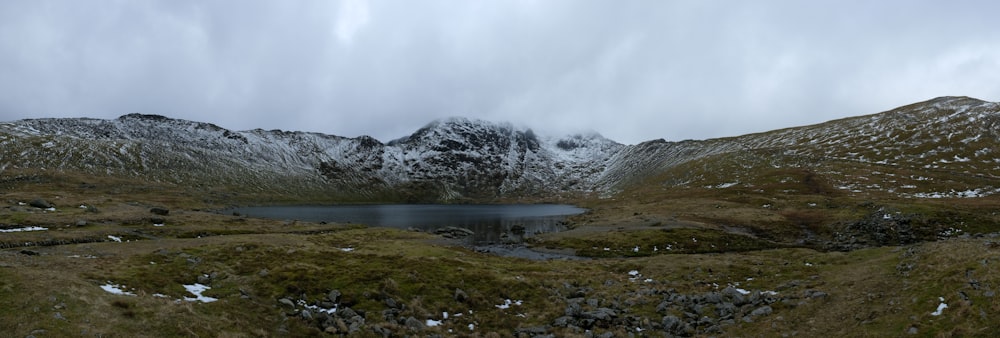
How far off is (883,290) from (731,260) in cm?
2075

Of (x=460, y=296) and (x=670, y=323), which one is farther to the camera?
(x=460, y=296)

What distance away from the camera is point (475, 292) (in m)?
32.0

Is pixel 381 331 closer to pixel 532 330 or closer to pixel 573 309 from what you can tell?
pixel 532 330

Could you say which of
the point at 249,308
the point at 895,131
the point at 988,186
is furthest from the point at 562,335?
the point at 895,131

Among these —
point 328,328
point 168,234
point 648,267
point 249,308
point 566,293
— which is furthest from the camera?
point 168,234

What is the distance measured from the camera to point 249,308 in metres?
25.3

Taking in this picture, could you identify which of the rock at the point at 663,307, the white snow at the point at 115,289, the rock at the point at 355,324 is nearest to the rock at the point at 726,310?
the rock at the point at 663,307

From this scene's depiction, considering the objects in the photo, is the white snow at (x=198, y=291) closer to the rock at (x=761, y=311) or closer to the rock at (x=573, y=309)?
the rock at (x=573, y=309)

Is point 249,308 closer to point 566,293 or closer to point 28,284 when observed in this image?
point 28,284

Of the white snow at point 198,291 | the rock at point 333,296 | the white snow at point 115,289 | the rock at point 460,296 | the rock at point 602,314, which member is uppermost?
the white snow at point 115,289

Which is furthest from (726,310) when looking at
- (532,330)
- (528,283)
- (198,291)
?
(198,291)

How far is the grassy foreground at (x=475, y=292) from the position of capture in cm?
1942

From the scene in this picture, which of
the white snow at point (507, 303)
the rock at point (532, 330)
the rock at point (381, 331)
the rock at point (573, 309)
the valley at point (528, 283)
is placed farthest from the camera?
the white snow at point (507, 303)

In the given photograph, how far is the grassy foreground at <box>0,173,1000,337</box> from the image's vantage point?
63.7 feet
